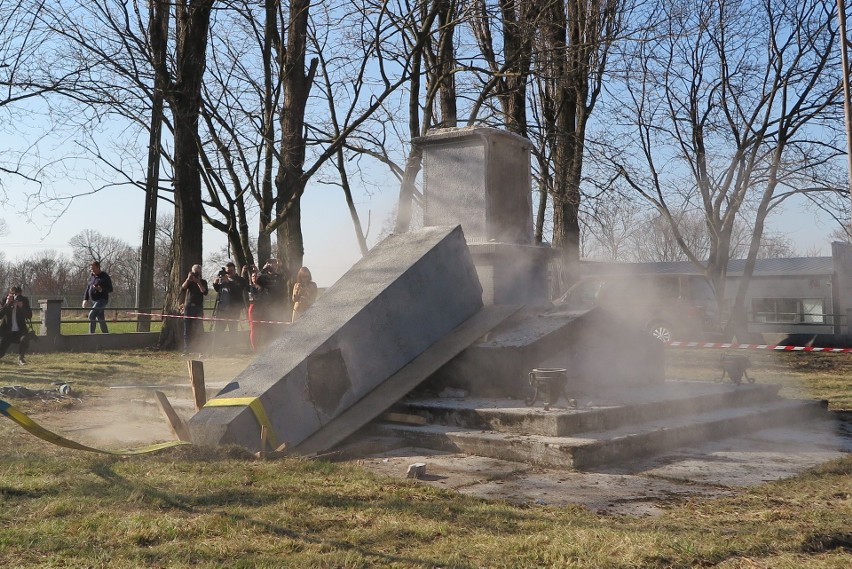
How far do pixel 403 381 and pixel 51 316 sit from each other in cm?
1253

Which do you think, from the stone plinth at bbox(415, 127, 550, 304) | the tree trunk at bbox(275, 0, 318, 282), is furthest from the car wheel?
the stone plinth at bbox(415, 127, 550, 304)

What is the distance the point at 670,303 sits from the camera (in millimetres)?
20250

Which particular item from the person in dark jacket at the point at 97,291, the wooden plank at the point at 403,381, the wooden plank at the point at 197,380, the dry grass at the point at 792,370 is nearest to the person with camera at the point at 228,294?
the person in dark jacket at the point at 97,291

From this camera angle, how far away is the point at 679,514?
173 inches

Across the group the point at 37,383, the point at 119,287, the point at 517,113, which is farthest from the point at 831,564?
the point at 119,287

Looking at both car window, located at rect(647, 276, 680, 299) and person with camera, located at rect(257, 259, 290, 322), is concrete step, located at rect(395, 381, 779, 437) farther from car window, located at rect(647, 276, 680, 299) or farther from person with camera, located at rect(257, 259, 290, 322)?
car window, located at rect(647, 276, 680, 299)

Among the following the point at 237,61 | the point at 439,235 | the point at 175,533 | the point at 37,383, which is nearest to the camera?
the point at 175,533

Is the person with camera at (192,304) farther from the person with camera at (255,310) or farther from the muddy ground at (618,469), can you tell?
the muddy ground at (618,469)

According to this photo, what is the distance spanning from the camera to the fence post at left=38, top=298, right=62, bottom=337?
16922 millimetres

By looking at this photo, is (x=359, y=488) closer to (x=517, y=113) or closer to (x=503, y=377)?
(x=503, y=377)

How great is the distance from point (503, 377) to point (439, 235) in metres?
1.59

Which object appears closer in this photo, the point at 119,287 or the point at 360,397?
the point at 360,397

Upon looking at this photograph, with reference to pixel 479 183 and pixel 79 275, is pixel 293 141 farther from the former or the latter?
pixel 79 275

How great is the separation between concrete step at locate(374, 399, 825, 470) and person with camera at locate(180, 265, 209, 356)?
982 centimetres
